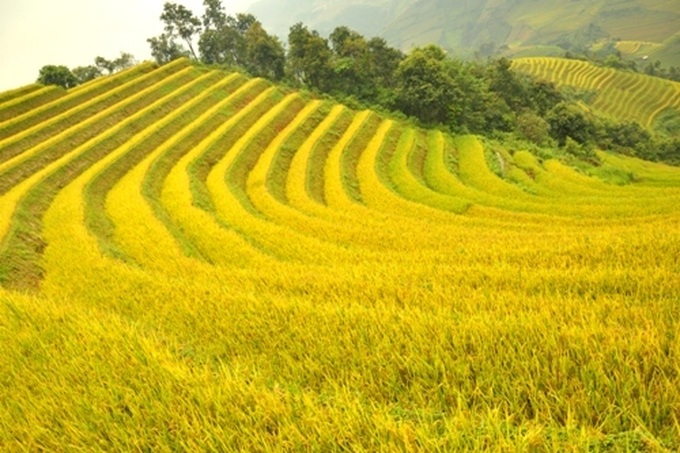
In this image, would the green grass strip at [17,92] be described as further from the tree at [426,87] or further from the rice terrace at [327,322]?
the tree at [426,87]

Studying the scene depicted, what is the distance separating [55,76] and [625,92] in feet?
391

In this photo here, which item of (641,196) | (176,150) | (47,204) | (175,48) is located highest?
(175,48)

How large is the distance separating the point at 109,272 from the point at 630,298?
984 centimetres

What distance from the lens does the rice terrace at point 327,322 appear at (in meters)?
2.98

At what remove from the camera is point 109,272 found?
9.30 meters

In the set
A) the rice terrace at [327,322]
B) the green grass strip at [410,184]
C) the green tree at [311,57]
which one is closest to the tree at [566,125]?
the green grass strip at [410,184]

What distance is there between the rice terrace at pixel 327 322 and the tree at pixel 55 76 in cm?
2443

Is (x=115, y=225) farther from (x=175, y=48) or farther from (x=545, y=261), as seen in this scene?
(x=175, y=48)

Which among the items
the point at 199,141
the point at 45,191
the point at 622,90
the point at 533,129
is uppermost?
the point at 199,141

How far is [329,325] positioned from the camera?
15.5 feet

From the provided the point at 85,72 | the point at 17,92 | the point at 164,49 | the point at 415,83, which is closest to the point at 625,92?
the point at 415,83

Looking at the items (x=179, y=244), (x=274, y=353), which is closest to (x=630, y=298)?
(x=274, y=353)

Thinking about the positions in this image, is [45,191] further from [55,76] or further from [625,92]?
[625,92]

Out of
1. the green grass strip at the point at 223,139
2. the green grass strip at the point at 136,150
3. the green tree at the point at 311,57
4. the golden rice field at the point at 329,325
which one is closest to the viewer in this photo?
the golden rice field at the point at 329,325
